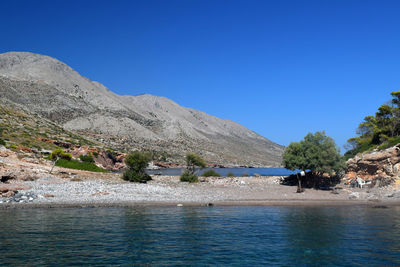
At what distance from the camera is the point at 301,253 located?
1526 cm

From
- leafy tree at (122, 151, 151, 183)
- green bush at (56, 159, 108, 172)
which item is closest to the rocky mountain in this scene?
green bush at (56, 159, 108, 172)

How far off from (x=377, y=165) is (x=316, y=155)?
847 centimetres

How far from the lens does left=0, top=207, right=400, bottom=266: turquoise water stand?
14086 millimetres

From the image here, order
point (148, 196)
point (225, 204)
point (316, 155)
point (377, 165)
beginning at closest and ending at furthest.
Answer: point (225, 204) → point (148, 196) → point (316, 155) → point (377, 165)

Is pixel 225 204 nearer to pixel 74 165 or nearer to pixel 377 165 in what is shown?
pixel 377 165

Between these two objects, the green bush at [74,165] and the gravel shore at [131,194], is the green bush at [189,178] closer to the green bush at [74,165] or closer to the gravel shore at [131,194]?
the gravel shore at [131,194]

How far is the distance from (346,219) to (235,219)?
8.07 m

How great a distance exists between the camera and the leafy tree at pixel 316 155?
40.2 m

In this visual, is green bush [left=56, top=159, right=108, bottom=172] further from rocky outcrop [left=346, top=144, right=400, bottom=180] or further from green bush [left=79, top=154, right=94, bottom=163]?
rocky outcrop [left=346, top=144, right=400, bottom=180]

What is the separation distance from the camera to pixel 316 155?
133 feet

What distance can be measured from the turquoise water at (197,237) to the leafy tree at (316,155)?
524 inches

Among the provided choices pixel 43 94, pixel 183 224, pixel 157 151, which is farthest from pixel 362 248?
pixel 43 94

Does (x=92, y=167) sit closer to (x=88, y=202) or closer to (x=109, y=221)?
(x=88, y=202)

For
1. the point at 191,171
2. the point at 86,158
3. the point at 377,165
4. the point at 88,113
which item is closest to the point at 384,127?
the point at 377,165
